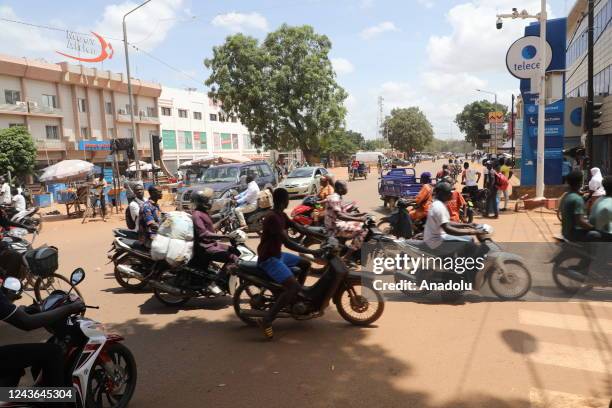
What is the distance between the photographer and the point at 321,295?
5.14 meters

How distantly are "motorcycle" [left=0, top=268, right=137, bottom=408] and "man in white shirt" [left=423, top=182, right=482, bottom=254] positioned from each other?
390cm

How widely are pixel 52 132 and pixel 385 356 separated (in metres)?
37.4

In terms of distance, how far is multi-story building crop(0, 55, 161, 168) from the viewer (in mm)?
32375

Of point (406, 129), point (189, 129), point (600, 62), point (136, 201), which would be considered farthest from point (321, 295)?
point (406, 129)

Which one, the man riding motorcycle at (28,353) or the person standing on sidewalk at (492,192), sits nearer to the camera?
the man riding motorcycle at (28,353)

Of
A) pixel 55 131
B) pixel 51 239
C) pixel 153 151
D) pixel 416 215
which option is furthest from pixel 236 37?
pixel 416 215

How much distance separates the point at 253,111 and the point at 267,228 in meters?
27.5

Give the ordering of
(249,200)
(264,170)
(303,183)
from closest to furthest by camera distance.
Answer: (249,200) → (264,170) → (303,183)

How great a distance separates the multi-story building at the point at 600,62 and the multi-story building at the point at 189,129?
29.2m

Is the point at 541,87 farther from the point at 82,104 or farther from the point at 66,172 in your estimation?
the point at 82,104

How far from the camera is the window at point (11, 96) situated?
31.9 m

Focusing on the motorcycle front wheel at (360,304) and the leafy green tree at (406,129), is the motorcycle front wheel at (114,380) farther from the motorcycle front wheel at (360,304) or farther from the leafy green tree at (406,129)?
the leafy green tree at (406,129)

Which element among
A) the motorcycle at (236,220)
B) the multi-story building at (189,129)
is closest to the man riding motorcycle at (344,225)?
the motorcycle at (236,220)

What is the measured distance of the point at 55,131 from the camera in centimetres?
3588
